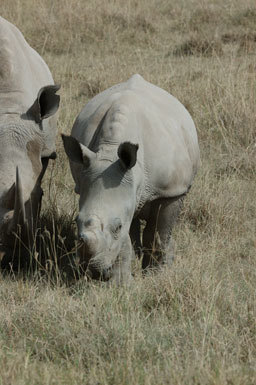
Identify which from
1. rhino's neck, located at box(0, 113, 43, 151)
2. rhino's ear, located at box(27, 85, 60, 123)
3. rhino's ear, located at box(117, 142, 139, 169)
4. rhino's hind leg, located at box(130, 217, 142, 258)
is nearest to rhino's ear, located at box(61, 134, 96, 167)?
rhino's ear, located at box(117, 142, 139, 169)

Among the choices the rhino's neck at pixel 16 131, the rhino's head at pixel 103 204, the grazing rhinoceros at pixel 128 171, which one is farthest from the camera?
the rhino's neck at pixel 16 131

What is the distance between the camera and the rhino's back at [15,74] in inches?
232

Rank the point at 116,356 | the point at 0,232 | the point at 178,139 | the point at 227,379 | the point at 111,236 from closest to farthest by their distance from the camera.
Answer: the point at 227,379 → the point at 116,356 → the point at 111,236 → the point at 0,232 → the point at 178,139

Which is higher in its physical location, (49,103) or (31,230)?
(49,103)

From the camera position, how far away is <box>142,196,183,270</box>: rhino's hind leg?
5746 mm

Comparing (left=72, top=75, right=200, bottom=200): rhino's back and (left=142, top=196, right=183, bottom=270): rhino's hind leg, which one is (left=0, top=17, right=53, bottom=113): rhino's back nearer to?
(left=72, top=75, right=200, bottom=200): rhino's back

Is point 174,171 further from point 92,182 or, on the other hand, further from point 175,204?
point 92,182

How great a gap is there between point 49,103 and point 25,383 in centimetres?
247

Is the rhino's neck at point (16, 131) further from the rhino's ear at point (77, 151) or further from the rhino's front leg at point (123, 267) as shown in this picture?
the rhino's front leg at point (123, 267)

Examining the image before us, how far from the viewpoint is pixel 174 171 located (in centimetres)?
560

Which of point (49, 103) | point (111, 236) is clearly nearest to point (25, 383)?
point (111, 236)

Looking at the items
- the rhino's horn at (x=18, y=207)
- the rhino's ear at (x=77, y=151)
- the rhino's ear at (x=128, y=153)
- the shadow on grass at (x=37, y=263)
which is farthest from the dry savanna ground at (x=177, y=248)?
the rhino's ear at (x=128, y=153)

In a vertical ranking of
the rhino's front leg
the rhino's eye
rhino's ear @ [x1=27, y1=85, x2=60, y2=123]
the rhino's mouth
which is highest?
rhino's ear @ [x1=27, y1=85, x2=60, y2=123]

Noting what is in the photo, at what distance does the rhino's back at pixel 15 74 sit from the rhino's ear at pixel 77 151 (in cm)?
87
